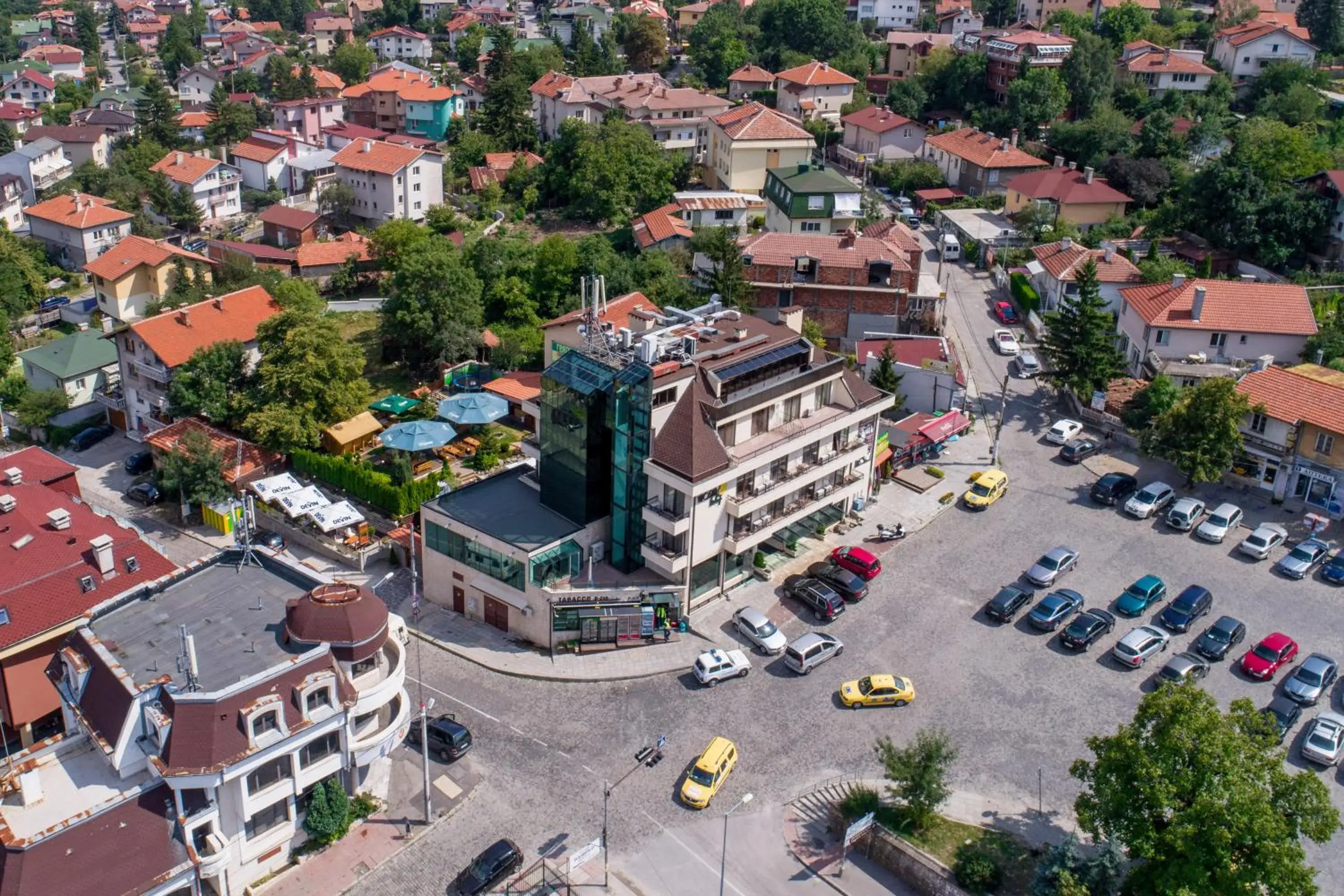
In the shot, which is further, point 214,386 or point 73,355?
point 73,355

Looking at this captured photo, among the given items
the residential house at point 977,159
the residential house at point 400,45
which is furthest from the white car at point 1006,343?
the residential house at point 400,45

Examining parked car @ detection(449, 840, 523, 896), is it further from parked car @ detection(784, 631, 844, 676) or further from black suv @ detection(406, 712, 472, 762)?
parked car @ detection(784, 631, 844, 676)

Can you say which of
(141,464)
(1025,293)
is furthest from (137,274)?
(1025,293)

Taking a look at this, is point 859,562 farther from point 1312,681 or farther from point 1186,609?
point 1312,681

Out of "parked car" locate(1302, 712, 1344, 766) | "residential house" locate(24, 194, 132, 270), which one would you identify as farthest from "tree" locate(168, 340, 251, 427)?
"parked car" locate(1302, 712, 1344, 766)

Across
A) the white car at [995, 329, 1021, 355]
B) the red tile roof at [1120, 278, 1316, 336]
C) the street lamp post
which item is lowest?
the street lamp post
